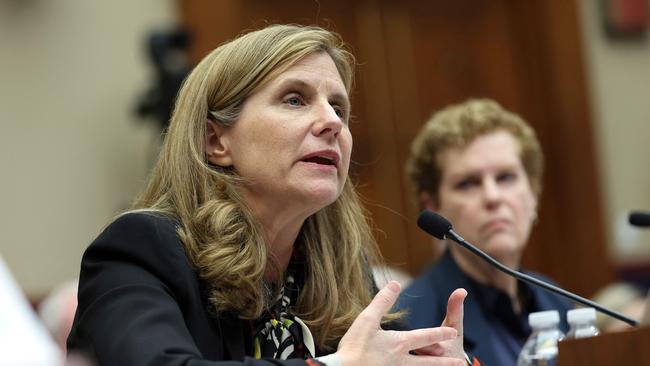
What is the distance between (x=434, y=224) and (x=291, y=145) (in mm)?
379

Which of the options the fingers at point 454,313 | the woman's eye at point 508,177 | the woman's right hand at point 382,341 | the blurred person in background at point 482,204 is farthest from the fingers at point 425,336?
the woman's eye at point 508,177

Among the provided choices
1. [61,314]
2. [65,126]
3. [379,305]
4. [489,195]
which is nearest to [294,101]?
[379,305]

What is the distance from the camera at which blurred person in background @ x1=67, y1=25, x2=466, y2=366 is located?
179 centimetres

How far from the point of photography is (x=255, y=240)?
6.70ft

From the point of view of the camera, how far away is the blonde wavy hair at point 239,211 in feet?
6.43

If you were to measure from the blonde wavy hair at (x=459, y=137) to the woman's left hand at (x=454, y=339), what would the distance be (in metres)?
1.16

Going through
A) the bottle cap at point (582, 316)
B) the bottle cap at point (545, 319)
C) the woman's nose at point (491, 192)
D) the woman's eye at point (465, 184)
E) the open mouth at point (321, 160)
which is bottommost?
the bottle cap at point (545, 319)

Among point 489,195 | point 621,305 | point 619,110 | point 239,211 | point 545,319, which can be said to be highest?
point 239,211

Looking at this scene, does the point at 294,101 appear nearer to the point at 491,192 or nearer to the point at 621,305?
the point at 491,192

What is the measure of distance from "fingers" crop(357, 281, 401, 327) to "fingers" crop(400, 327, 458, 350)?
0.05m

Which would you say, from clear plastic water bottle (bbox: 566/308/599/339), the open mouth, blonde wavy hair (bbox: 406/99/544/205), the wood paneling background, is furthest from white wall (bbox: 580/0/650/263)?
the open mouth

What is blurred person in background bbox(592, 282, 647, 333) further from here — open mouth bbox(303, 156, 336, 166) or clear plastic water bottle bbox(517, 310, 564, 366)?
open mouth bbox(303, 156, 336, 166)

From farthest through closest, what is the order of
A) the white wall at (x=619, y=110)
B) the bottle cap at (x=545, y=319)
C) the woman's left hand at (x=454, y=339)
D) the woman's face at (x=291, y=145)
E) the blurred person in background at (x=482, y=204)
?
1. the white wall at (x=619, y=110)
2. the blurred person in background at (x=482, y=204)
3. the bottle cap at (x=545, y=319)
4. the woman's face at (x=291, y=145)
5. the woman's left hand at (x=454, y=339)

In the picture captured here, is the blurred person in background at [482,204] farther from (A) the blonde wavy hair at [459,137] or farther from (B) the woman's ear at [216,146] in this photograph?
(B) the woman's ear at [216,146]
